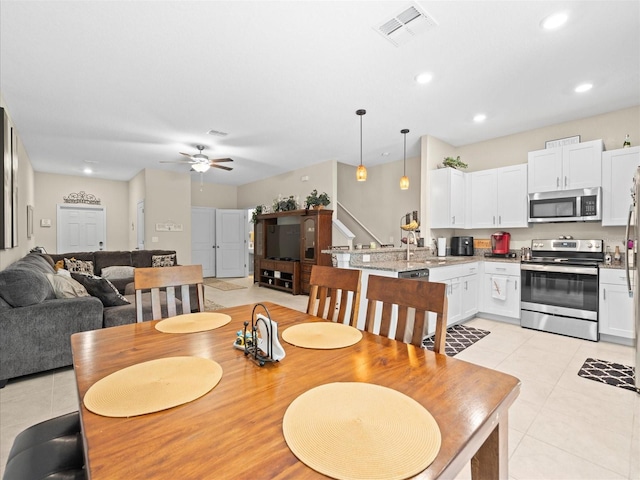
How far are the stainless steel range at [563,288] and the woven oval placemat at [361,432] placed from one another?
151 inches

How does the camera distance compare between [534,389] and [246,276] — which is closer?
[534,389]

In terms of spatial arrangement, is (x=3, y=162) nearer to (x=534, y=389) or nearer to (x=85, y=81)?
(x=85, y=81)

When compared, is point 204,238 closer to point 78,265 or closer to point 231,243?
point 231,243

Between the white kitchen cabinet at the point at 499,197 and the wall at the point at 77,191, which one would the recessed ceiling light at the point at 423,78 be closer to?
the white kitchen cabinet at the point at 499,197

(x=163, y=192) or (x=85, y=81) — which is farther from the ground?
(x=85, y=81)

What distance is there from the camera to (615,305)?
333 cm

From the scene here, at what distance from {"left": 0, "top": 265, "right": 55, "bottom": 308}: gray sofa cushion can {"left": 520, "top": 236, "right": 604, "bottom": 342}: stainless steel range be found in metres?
5.16

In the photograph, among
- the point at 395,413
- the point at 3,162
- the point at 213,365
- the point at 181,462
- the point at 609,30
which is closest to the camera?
the point at 181,462

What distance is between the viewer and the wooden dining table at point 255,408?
62cm

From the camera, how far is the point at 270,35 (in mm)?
2416

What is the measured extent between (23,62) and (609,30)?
490 centimetres

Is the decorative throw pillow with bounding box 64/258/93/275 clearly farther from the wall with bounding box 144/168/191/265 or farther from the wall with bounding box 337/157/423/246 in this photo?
the wall with bounding box 337/157/423/246

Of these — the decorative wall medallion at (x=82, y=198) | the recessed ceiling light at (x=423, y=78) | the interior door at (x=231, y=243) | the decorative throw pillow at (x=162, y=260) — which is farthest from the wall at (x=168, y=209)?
the recessed ceiling light at (x=423, y=78)

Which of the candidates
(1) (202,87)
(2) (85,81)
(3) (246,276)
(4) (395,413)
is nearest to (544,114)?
(1) (202,87)
